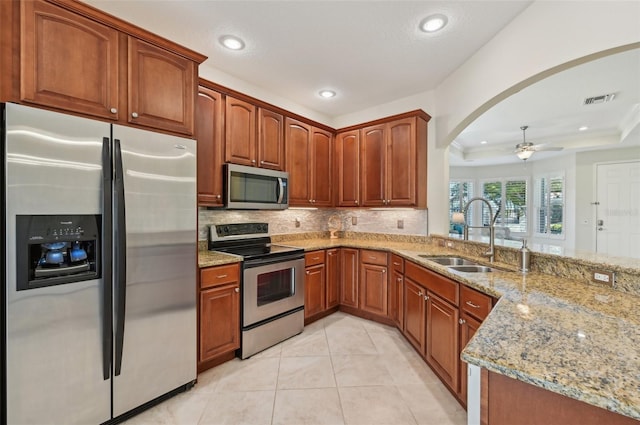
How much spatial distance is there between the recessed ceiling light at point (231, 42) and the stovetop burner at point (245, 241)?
5.49ft

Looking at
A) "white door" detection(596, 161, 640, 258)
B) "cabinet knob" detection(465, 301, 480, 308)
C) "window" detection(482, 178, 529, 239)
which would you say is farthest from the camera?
"window" detection(482, 178, 529, 239)

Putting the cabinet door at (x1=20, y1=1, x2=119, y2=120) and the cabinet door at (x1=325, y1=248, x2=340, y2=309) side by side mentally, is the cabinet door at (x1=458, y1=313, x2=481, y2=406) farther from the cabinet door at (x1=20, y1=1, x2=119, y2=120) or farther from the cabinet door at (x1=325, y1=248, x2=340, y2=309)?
the cabinet door at (x1=20, y1=1, x2=119, y2=120)

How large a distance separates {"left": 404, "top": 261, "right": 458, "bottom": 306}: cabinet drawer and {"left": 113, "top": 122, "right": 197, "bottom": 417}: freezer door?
6.07 feet

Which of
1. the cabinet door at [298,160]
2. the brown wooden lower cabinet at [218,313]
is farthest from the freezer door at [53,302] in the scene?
the cabinet door at [298,160]

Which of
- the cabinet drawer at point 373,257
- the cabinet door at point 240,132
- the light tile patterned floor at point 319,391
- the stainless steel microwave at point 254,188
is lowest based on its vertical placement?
the light tile patterned floor at point 319,391

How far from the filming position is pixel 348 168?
153 inches

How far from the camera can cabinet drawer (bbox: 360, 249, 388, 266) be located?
3.21 metres

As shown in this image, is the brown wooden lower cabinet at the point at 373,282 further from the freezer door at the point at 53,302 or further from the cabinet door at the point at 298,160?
the freezer door at the point at 53,302

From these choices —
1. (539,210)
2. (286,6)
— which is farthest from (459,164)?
(286,6)

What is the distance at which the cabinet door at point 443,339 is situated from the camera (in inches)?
76.5

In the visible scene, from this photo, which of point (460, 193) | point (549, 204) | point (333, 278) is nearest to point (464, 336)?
point (333, 278)

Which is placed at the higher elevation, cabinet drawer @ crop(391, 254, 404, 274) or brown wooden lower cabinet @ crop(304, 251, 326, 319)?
cabinet drawer @ crop(391, 254, 404, 274)

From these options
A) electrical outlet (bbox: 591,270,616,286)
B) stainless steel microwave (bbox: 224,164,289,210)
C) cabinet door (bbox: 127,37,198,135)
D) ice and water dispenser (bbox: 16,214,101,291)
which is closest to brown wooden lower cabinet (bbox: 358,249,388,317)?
stainless steel microwave (bbox: 224,164,289,210)

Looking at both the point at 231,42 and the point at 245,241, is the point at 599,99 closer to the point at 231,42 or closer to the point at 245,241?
the point at 231,42
